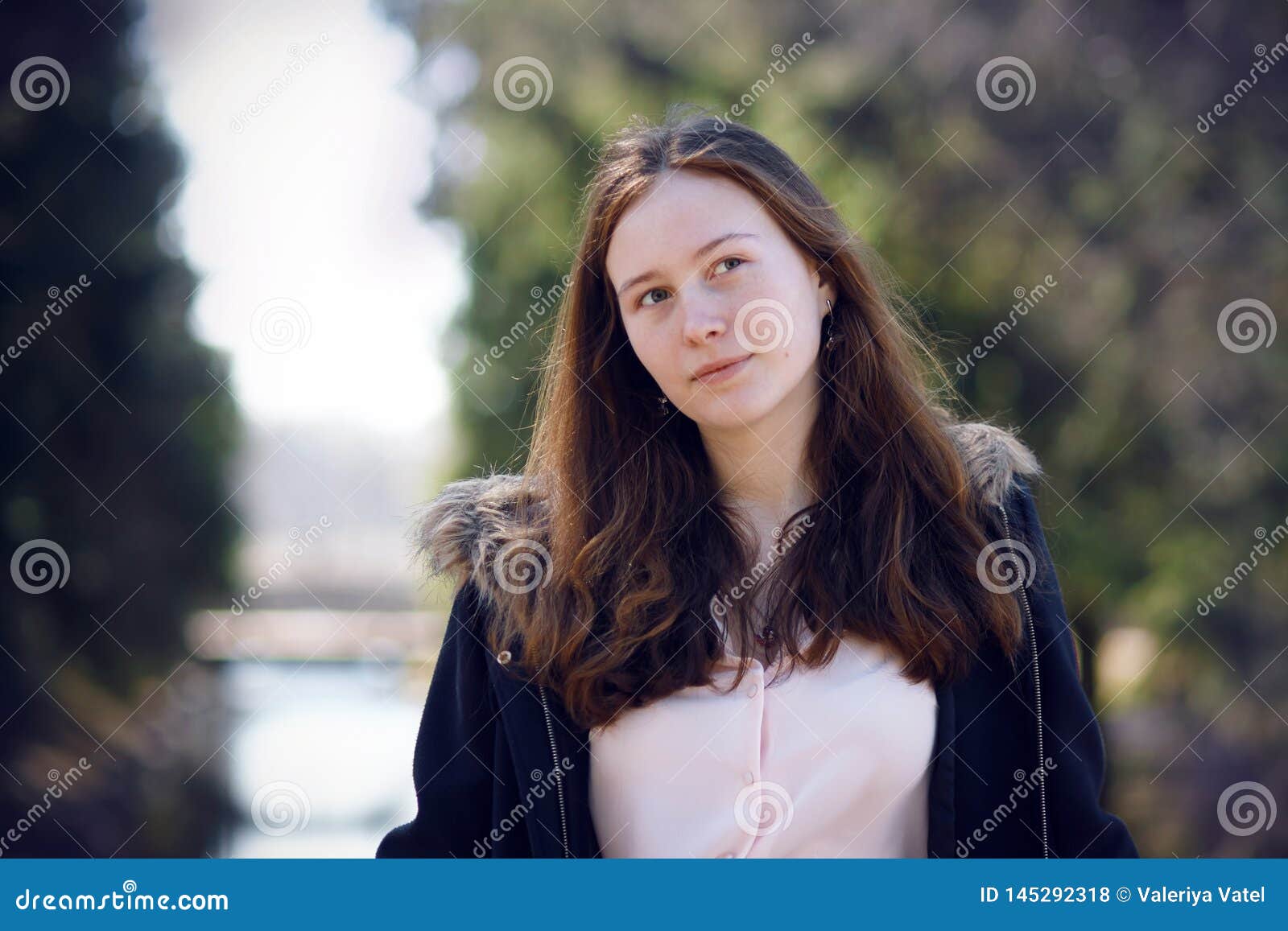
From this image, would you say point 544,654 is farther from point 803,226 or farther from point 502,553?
point 803,226

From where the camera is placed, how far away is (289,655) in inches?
1201

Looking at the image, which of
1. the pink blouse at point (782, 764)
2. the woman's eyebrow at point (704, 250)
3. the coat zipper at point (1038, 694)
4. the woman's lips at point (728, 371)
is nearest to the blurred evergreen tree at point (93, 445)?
the pink blouse at point (782, 764)

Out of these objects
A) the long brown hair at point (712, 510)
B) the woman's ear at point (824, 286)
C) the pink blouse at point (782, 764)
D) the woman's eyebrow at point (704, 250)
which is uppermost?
the woman's ear at point (824, 286)

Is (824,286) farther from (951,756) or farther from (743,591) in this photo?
(951,756)

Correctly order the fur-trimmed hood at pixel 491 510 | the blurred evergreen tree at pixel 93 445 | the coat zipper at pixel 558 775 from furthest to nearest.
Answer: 1. the blurred evergreen tree at pixel 93 445
2. the fur-trimmed hood at pixel 491 510
3. the coat zipper at pixel 558 775

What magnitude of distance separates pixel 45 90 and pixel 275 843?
5.58 metres

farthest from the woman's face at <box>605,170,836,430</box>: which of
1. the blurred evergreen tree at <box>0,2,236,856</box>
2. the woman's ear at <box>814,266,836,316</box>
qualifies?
the blurred evergreen tree at <box>0,2,236,856</box>

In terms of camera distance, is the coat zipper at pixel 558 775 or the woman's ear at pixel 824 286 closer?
the coat zipper at pixel 558 775

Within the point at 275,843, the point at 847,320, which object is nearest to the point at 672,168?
the point at 847,320

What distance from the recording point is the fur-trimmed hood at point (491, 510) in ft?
7.70

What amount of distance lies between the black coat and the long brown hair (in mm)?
61

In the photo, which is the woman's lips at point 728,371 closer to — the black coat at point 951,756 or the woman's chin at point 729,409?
the woman's chin at point 729,409

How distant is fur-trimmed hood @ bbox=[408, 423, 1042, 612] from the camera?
2346mm

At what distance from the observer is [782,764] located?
205 centimetres
